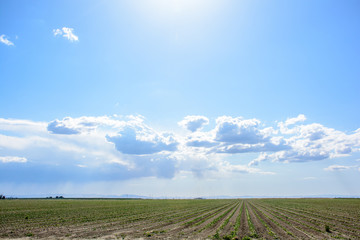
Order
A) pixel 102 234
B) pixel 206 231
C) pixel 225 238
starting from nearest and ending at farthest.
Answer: pixel 225 238 < pixel 102 234 < pixel 206 231

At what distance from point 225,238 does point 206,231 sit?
372 centimetres

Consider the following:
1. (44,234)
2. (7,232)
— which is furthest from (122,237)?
(7,232)

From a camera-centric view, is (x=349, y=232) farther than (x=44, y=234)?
Yes

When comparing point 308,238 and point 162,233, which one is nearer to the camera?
point 308,238

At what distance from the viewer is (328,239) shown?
19984 millimetres

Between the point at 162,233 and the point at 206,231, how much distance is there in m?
4.55

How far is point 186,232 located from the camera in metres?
22.6

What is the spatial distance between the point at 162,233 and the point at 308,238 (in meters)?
13.3

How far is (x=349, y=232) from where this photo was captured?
23.3 metres

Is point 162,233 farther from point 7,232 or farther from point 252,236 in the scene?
point 7,232

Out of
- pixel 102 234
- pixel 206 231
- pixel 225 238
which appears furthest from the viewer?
pixel 206 231

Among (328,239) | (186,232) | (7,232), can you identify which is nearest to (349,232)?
(328,239)

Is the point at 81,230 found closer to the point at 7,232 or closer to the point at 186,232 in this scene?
the point at 7,232

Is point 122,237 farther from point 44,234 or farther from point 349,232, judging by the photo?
point 349,232
